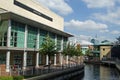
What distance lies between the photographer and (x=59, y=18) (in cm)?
7588

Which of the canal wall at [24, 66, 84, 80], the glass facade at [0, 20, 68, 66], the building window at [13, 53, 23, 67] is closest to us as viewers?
the canal wall at [24, 66, 84, 80]

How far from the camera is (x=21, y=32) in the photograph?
44656 mm

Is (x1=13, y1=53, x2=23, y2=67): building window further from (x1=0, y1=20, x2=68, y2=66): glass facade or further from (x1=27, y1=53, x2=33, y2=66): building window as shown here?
(x1=27, y1=53, x2=33, y2=66): building window

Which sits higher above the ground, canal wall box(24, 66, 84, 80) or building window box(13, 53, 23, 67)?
building window box(13, 53, 23, 67)

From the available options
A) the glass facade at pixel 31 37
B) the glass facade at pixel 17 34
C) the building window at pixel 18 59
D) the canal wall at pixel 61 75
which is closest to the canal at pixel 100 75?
the canal wall at pixel 61 75

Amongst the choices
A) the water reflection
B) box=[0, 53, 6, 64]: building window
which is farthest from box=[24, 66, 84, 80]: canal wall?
box=[0, 53, 6, 64]: building window

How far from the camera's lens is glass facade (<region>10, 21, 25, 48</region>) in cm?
4192

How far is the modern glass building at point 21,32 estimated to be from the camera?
4025 cm

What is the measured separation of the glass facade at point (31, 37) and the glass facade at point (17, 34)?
2718 mm

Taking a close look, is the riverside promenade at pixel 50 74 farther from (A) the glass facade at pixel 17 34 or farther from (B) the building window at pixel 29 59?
(B) the building window at pixel 29 59

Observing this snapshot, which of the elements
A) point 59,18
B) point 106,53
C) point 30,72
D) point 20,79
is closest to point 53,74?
point 30,72

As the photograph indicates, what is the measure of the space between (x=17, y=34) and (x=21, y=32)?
155 cm

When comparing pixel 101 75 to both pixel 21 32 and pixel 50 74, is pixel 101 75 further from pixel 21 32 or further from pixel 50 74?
pixel 50 74

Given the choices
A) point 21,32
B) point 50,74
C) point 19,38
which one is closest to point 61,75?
point 50,74
